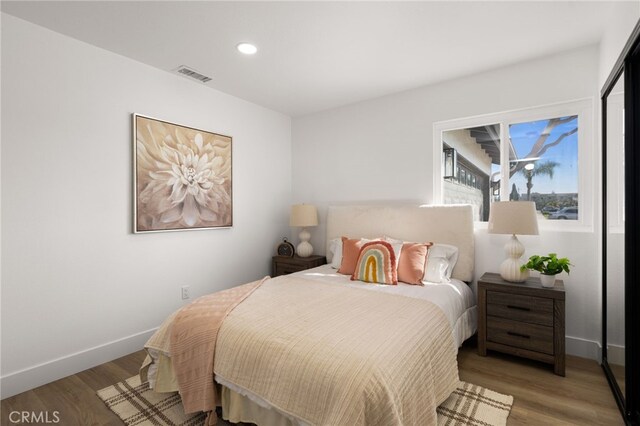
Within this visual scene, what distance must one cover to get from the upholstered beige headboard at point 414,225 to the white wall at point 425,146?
0.54 feet

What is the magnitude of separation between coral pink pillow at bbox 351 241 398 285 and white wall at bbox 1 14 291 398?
169 cm

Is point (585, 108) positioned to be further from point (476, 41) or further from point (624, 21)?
point (476, 41)

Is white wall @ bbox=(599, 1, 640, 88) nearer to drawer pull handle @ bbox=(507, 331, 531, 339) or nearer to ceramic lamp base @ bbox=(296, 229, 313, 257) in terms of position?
drawer pull handle @ bbox=(507, 331, 531, 339)

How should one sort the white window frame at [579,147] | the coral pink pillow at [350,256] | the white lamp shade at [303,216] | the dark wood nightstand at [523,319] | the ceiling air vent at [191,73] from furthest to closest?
1. the white lamp shade at [303,216]
2. the coral pink pillow at [350,256]
3. the ceiling air vent at [191,73]
4. the white window frame at [579,147]
5. the dark wood nightstand at [523,319]

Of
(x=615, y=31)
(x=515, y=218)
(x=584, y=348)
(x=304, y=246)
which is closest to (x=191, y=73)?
(x=304, y=246)

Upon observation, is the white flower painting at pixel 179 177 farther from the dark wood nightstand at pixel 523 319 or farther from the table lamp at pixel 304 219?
the dark wood nightstand at pixel 523 319

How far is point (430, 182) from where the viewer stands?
10.8 ft

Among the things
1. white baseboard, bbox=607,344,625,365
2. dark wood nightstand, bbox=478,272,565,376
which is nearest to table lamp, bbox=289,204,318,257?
dark wood nightstand, bbox=478,272,565,376

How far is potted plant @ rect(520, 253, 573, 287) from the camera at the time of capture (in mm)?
Result: 2416

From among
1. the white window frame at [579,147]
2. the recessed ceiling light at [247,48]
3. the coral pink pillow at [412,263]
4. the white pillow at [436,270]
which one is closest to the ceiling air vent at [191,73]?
the recessed ceiling light at [247,48]

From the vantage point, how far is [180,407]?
2002 mm

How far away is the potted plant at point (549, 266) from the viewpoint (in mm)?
2416

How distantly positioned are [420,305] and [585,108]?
7.18 ft

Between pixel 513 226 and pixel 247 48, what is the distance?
101 inches
